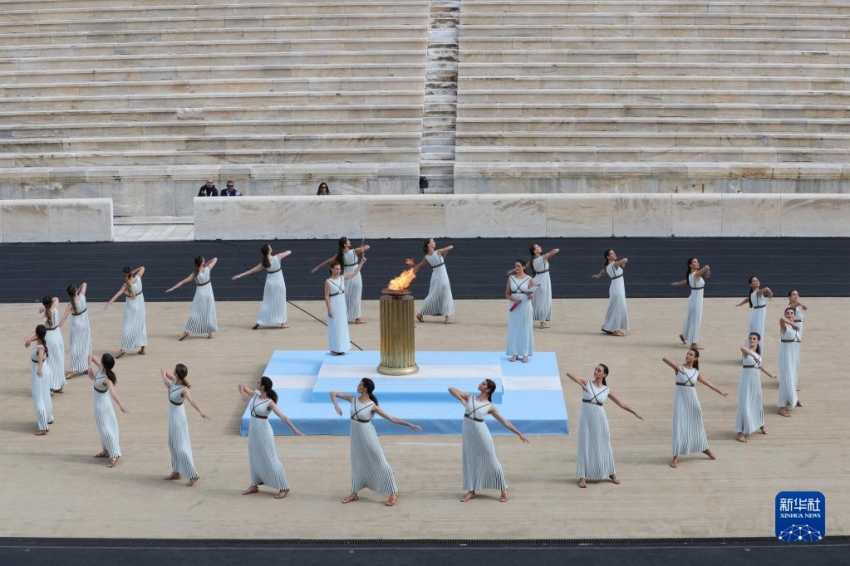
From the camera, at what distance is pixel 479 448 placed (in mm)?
11133

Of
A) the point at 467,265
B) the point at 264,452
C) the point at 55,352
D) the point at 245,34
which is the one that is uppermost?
the point at 245,34

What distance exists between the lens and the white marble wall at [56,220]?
79.2 feet

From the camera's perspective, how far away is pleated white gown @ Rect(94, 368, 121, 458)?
1220 cm

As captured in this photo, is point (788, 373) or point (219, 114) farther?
point (219, 114)

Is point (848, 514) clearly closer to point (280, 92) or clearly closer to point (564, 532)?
point (564, 532)

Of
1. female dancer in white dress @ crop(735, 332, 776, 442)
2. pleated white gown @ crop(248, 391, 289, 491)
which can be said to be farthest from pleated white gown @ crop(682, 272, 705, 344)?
pleated white gown @ crop(248, 391, 289, 491)

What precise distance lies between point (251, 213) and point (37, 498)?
13106mm

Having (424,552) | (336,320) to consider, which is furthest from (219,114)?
(424,552)

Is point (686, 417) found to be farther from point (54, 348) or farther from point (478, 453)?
point (54, 348)

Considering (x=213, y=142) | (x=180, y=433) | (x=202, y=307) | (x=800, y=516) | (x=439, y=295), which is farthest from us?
(x=213, y=142)

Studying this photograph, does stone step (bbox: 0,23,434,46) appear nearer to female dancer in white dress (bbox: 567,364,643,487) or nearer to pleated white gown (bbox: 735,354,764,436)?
pleated white gown (bbox: 735,354,764,436)

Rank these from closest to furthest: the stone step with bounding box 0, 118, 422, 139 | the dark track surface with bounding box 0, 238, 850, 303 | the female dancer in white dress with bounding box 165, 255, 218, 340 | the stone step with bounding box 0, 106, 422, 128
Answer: the female dancer in white dress with bounding box 165, 255, 218, 340 < the dark track surface with bounding box 0, 238, 850, 303 < the stone step with bounding box 0, 118, 422, 139 < the stone step with bounding box 0, 106, 422, 128

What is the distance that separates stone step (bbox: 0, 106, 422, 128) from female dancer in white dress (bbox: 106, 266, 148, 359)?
13442 mm

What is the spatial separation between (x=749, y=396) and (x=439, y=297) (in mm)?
6654
